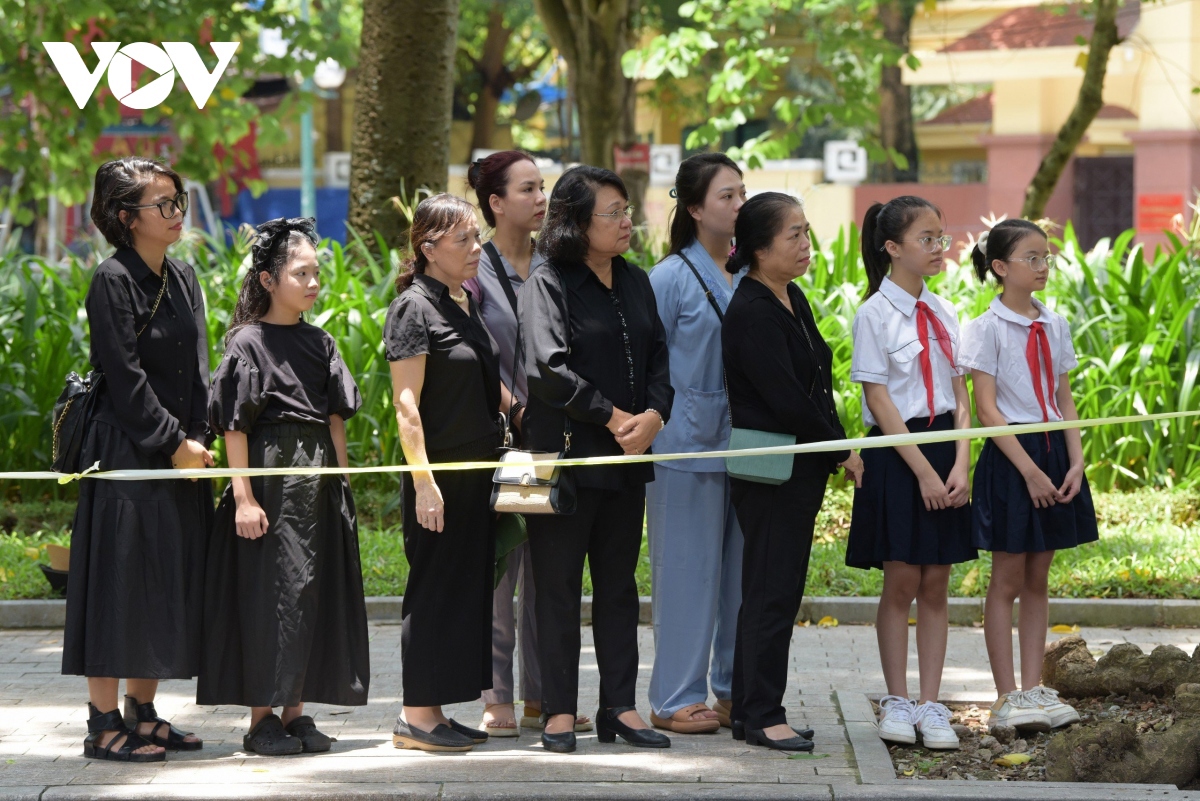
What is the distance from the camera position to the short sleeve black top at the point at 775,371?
4.93 metres

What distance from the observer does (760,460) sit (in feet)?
16.2

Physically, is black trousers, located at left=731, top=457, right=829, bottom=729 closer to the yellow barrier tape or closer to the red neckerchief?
the yellow barrier tape

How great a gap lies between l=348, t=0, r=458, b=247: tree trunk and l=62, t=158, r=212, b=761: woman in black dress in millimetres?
5550

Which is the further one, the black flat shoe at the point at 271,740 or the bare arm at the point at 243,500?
the black flat shoe at the point at 271,740

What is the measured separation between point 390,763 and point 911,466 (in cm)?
196

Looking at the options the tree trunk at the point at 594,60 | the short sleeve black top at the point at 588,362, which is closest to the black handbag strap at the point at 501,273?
the short sleeve black top at the point at 588,362

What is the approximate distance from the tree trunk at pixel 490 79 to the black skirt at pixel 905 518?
24296 mm

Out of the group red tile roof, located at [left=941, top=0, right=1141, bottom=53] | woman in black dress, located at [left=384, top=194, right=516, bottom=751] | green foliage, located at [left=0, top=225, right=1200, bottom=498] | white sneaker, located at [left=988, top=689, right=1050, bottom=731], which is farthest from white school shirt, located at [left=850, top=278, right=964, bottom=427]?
red tile roof, located at [left=941, top=0, right=1141, bottom=53]

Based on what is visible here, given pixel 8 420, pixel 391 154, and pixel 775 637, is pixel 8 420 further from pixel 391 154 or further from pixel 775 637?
pixel 775 637

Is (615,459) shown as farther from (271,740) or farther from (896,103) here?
(896,103)

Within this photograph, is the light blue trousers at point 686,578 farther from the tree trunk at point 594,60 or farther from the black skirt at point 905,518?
the tree trunk at point 594,60

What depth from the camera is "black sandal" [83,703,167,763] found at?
4.87 m

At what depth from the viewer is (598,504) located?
198 inches

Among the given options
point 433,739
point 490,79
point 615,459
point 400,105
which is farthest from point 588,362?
point 490,79
